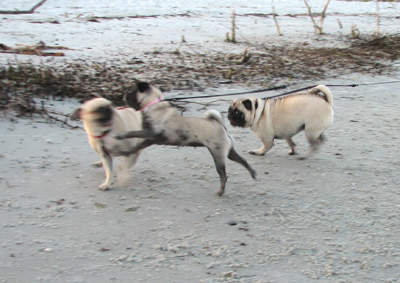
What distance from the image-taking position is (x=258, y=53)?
1177cm

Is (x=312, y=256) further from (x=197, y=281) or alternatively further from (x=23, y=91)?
(x=23, y=91)

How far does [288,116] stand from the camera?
232 inches

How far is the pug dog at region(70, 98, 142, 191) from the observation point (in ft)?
15.0

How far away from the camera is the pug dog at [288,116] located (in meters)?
5.86

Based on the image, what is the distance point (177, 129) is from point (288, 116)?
1.85m

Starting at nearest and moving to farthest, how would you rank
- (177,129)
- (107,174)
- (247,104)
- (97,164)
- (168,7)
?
(177,129) → (107,174) → (97,164) → (247,104) → (168,7)

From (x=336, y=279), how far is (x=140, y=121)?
2.73 metres

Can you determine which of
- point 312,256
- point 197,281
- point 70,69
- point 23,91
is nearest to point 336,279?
point 312,256

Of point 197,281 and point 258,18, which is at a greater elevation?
point 258,18

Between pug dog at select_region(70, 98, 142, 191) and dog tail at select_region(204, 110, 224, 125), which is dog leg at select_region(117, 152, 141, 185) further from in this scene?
dog tail at select_region(204, 110, 224, 125)

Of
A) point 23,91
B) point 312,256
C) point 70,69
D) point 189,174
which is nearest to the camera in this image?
point 312,256

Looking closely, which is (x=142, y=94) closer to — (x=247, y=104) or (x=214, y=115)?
(x=214, y=115)

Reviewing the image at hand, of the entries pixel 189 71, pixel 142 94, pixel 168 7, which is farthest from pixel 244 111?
pixel 168 7

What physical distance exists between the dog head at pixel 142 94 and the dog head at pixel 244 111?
150cm
